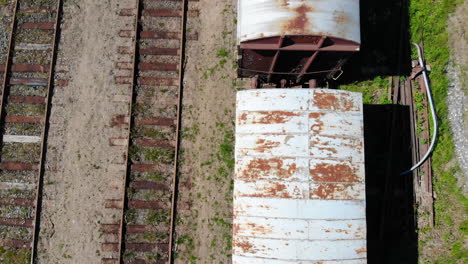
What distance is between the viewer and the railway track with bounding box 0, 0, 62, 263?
8.88m

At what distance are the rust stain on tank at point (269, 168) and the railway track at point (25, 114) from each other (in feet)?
20.1

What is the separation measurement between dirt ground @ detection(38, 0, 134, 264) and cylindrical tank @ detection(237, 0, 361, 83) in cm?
407

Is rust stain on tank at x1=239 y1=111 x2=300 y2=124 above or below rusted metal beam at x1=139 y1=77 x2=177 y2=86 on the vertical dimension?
below

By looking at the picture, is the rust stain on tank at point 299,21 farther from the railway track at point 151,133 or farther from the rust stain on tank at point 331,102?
the railway track at point 151,133

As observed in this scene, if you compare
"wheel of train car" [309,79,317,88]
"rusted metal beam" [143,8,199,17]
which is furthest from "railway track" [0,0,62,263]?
"wheel of train car" [309,79,317,88]

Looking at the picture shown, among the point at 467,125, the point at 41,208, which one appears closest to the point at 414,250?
the point at 467,125

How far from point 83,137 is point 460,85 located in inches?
430

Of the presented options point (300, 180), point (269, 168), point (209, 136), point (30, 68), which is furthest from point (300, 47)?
point (30, 68)

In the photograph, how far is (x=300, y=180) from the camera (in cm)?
678

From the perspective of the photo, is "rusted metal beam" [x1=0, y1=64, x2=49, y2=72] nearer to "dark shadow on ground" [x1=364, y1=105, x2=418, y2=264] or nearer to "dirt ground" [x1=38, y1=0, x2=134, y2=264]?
"dirt ground" [x1=38, y1=0, x2=134, y2=264]

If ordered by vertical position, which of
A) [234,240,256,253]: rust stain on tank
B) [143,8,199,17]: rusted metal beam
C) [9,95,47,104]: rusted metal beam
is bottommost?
[234,240,256,253]: rust stain on tank

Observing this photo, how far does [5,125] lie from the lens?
9.20 metres

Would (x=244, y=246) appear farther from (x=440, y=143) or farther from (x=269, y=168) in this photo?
(x=440, y=143)

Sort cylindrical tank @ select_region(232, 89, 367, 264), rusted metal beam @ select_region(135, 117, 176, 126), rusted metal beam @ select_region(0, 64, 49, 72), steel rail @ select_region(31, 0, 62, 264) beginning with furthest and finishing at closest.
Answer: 1. rusted metal beam @ select_region(0, 64, 49, 72)
2. rusted metal beam @ select_region(135, 117, 176, 126)
3. steel rail @ select_region(31, 0, 62, 264)
4. cylindrical tank @ select_region(232, 89, 367, 264)
